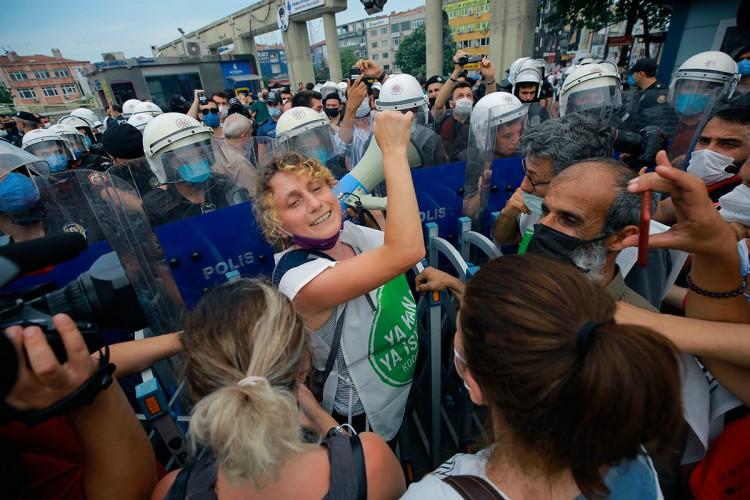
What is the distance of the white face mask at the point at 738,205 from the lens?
174 cm

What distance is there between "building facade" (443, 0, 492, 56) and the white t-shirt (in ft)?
231

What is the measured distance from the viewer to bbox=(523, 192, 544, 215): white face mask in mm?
2176

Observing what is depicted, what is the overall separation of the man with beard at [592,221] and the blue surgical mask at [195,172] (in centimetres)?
230

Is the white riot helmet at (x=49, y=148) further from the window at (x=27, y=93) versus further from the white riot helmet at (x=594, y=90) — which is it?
the window at (x=27, y=93)

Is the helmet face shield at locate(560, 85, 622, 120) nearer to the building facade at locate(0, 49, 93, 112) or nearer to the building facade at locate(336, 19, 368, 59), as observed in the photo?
the building facade at locate(0, 49, 93, 112)

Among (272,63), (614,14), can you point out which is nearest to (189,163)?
(614,14)

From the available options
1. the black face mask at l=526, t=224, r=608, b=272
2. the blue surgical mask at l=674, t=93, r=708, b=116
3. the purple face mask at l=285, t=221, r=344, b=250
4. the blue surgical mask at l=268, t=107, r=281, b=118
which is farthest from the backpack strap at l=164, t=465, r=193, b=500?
the blue surgical mask at l=268, t=107, r=281, b=118

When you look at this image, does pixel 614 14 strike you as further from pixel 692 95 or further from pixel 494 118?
pixel 494 118

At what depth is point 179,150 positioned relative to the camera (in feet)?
8.53

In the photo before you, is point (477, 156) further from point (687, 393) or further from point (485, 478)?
point (485, 478)

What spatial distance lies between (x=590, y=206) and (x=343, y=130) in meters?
3.09

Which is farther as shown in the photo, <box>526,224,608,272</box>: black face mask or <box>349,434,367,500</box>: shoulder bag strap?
<box>526,224,608,272</box>: black face mask

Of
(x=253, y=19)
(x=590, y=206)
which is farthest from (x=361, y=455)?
(x=253, y=19)

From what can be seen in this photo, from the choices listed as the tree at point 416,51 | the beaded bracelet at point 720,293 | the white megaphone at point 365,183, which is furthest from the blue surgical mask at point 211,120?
the tree at point 416,51
